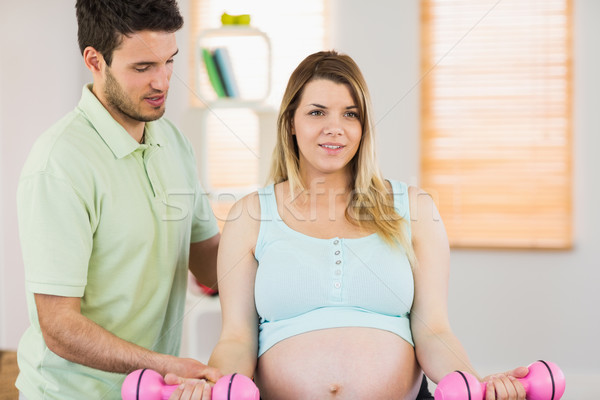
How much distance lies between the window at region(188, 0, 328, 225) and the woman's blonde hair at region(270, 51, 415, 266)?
155cm

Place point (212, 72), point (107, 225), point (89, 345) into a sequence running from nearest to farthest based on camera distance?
point (89, 345), point (107, 225), point (212, 72)

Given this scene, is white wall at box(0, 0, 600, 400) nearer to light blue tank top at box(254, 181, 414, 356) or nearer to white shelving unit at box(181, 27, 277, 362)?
white shelving unit at box(181, 27, 277, 362)

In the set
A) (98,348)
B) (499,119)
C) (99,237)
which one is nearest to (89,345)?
(98,348)

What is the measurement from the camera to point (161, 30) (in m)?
1.37

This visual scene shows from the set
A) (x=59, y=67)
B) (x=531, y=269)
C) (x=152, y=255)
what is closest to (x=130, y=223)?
(x=152, y=255)

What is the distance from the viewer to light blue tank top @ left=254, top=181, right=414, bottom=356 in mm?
1358

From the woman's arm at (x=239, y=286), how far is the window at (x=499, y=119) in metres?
1.81

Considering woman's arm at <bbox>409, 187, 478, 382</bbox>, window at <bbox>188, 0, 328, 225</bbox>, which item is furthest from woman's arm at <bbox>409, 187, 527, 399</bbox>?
window at <bbox>188, 0, 328, 225</bbox>

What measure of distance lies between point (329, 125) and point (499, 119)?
5.87 ft

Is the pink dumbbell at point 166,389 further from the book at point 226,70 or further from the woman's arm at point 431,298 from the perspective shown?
the book at point 226,70

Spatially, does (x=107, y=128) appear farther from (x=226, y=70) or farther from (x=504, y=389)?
(x=226, y=70)

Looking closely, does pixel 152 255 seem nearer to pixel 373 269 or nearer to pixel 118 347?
pixel 118 347

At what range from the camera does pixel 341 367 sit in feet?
4.26

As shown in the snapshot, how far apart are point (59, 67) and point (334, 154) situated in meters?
2.10
